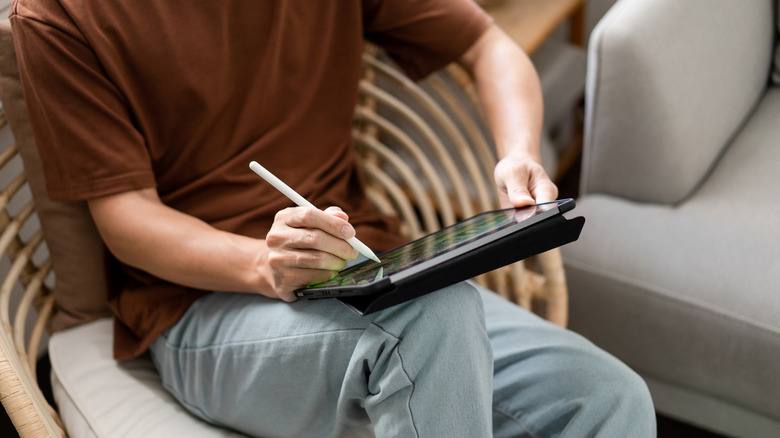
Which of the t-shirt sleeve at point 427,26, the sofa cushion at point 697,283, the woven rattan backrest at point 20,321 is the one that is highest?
the t-shirt sleeve at point 427,26

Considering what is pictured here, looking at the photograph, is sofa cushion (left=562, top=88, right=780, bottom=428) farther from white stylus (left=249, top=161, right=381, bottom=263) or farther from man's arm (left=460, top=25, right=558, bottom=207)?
white stylus (left=249, top=161, right=381, bottom=263)

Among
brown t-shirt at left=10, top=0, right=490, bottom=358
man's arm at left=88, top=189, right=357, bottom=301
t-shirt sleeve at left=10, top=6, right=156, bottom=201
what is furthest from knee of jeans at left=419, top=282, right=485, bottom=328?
t-shirt sleeve at left=10, top=6, right=156, bottom=201

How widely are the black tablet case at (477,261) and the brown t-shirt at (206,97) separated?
349 millimetres

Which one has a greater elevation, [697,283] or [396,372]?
[396,372]

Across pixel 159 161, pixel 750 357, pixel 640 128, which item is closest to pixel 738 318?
pixel 750 357

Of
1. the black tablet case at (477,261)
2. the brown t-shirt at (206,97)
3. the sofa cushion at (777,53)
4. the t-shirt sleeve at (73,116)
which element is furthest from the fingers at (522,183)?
the sofa cushion at (777,53)

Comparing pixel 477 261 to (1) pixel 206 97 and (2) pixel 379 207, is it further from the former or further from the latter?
(2) pixel 379 207

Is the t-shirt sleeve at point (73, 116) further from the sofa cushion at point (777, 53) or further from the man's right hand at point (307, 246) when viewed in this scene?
the sofa cushion at point (777, 53)

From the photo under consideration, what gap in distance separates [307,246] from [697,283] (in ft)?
2.14

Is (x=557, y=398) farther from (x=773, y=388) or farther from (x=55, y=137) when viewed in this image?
(x=55, y=137)

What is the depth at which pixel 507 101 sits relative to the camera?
1.04 meters

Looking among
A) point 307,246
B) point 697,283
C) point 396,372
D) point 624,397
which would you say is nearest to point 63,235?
point 307,246

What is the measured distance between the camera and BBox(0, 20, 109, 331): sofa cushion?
0.88 metres

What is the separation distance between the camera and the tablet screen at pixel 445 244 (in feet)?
2.19
